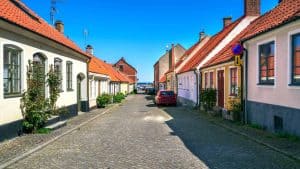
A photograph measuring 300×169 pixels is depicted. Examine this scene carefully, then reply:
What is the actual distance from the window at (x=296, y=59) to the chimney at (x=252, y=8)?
47.4 feet

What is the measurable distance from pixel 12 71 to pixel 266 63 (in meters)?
8.79

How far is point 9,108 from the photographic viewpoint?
35.7ft

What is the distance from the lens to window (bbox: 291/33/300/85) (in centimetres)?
1034

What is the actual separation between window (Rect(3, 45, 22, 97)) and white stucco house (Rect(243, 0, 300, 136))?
8.38 metres

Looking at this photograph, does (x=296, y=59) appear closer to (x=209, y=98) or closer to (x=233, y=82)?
(x=233, y=82)

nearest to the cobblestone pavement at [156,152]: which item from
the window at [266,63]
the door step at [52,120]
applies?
the door step at [52,120]

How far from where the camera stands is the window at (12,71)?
10898mm

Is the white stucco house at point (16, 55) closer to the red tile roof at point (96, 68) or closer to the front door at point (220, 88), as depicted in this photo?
the front door at point (220, 88)

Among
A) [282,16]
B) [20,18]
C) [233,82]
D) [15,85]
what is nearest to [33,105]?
[15,85]

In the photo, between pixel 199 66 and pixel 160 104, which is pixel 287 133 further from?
pixel 160 104

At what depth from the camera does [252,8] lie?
24406mm

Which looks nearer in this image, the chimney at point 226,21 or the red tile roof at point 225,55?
the red tile roof at point 225,55

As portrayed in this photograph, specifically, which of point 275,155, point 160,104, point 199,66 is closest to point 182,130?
point 275,155

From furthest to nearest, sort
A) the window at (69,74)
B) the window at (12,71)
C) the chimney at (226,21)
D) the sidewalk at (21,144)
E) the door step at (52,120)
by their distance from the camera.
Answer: the chimney at (226,21) < the window at (69,74) < the door step at (52,120) < the window at (12,71) < the sidewalk at (21,144)
